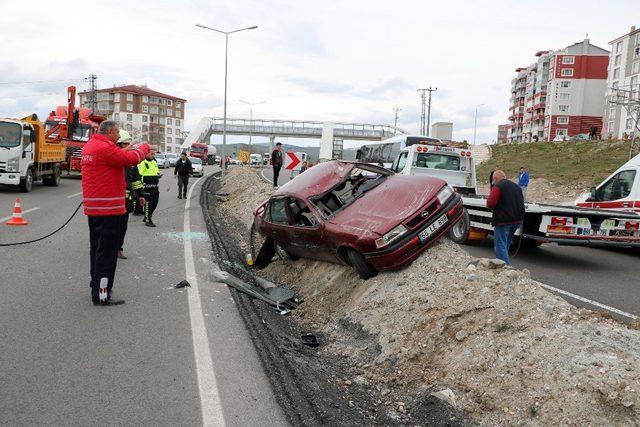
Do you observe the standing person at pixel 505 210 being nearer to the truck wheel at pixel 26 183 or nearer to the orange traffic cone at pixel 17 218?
the orange traffic cone at pixel 17 218

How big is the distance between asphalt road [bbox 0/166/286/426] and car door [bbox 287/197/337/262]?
1312 mm

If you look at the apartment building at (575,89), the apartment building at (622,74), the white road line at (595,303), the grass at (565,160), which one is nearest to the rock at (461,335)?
the white road line at (595,303)

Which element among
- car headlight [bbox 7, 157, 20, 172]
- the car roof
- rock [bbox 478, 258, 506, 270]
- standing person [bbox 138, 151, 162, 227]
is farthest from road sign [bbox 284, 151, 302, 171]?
rock [bbox 478, 258, 506, 270]

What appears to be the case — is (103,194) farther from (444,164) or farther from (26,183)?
(26,183)

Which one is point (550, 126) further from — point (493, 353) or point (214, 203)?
point (493, 353)

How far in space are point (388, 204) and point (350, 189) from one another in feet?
5.57

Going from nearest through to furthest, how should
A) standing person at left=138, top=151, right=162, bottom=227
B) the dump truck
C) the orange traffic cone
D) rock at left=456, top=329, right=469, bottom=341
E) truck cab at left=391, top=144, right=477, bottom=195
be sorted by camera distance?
rock at left=456, top=329, right=469, bottom=341 → the orange traffic cone → standing person at left=138, top=151, right=162, bottom=227 → truck cab at left=391, top=144, right=477, bottom=195 → the dump truck

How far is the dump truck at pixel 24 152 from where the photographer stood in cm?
1761

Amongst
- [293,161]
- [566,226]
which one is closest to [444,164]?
[566,226]

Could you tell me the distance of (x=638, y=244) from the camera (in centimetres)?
988

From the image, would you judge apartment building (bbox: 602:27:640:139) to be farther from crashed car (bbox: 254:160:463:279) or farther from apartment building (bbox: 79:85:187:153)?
apartment building (bbox: 79:85:187:153)

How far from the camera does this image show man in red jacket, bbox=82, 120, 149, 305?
5.84 m

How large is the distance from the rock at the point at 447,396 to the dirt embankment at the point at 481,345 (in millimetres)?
23

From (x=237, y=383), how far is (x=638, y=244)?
8719 mm
